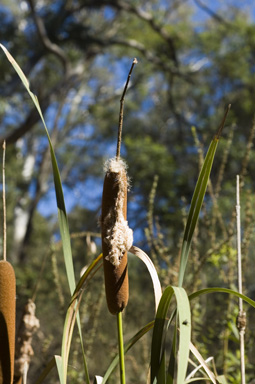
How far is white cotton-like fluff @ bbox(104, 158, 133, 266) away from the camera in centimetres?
60

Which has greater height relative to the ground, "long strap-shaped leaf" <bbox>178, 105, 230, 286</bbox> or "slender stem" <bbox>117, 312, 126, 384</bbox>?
"long strap-shaped leaf" <bbox>178, 105, 230, 286</bbox>

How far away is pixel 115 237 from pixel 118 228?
0.4 inches

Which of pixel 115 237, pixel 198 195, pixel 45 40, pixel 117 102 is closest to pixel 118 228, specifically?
pixel 115 237

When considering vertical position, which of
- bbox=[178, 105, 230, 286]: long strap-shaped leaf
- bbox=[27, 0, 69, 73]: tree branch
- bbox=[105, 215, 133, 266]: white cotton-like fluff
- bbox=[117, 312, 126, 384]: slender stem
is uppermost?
bbox=[27, 0, 69, 73]: tree branch

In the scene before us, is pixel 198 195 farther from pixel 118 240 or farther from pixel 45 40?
pixel 45 40

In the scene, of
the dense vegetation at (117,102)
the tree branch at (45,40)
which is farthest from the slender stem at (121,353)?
the tree branch at (45,40)

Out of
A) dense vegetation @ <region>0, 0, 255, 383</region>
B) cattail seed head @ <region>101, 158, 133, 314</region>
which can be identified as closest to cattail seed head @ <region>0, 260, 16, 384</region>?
cattail seed head @ <region>101, 158, 133, 314</region>

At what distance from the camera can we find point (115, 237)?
2.00ft

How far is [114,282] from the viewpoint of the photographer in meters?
0.60

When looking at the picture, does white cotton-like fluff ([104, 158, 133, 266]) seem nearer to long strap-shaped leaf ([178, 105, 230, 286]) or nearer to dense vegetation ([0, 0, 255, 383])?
long strap-shaped leaf ([178, 105, 230, 286])

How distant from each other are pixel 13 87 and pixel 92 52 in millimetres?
1698

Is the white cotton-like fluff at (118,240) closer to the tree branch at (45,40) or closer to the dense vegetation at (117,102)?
the dense vegetation at (117,102)

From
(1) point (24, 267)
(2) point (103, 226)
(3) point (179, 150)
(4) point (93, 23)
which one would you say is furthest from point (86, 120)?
(2) point (103, 226)

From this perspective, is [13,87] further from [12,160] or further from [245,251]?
[245,251]
